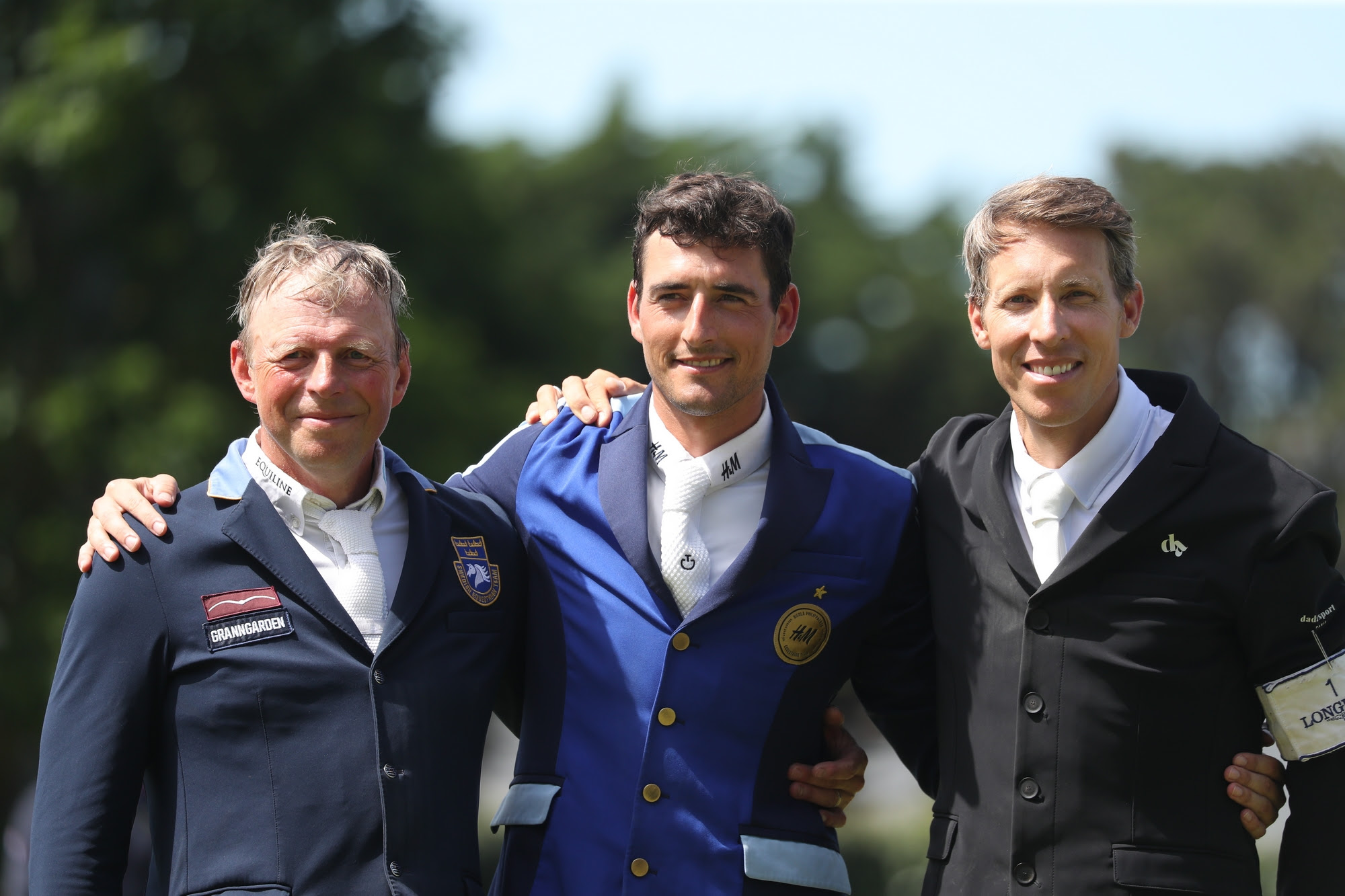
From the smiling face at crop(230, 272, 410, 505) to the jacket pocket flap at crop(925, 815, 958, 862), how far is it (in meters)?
1.76

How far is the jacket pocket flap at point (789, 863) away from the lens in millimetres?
3609

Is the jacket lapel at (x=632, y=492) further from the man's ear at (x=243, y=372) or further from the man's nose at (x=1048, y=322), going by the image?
the man's nose at (x=1048, y=322)

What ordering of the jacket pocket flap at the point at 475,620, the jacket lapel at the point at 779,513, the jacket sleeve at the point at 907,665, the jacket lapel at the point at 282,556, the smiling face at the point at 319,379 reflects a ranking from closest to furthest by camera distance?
the jacket lapel at the point at 282,556 < the smiling face at the point at 319,379 < the jacket pocket flap at the point at 475,620 < the jacket lapel at the point at 779,513 < the jacket sleeve at the point at 907,665

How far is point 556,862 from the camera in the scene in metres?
3.69

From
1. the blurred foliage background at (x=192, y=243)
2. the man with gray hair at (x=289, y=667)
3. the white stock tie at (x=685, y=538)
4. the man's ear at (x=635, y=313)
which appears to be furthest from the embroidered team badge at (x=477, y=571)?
the blurred foliage background at (x=192, y=243)

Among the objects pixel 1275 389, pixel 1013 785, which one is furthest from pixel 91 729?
pixel 1275 389

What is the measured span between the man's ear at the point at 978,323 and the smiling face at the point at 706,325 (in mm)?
574

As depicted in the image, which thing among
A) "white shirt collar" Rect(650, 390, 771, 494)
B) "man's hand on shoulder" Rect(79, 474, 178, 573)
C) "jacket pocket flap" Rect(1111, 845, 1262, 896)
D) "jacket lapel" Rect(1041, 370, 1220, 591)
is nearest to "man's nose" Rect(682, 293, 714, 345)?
"white shirt collar" Rect(650, 390, 771, 494)

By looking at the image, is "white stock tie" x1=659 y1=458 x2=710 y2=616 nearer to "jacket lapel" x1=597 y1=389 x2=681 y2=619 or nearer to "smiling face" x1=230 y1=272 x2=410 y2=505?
"jacket lapel" x1=597 y1=389 x2=681 y2=619

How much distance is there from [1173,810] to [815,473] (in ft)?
4.09

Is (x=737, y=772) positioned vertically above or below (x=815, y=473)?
below

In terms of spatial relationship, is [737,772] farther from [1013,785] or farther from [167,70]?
[167,70]

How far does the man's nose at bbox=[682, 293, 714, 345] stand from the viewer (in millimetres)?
3764

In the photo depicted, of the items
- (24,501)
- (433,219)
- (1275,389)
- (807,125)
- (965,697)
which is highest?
(807,125)
